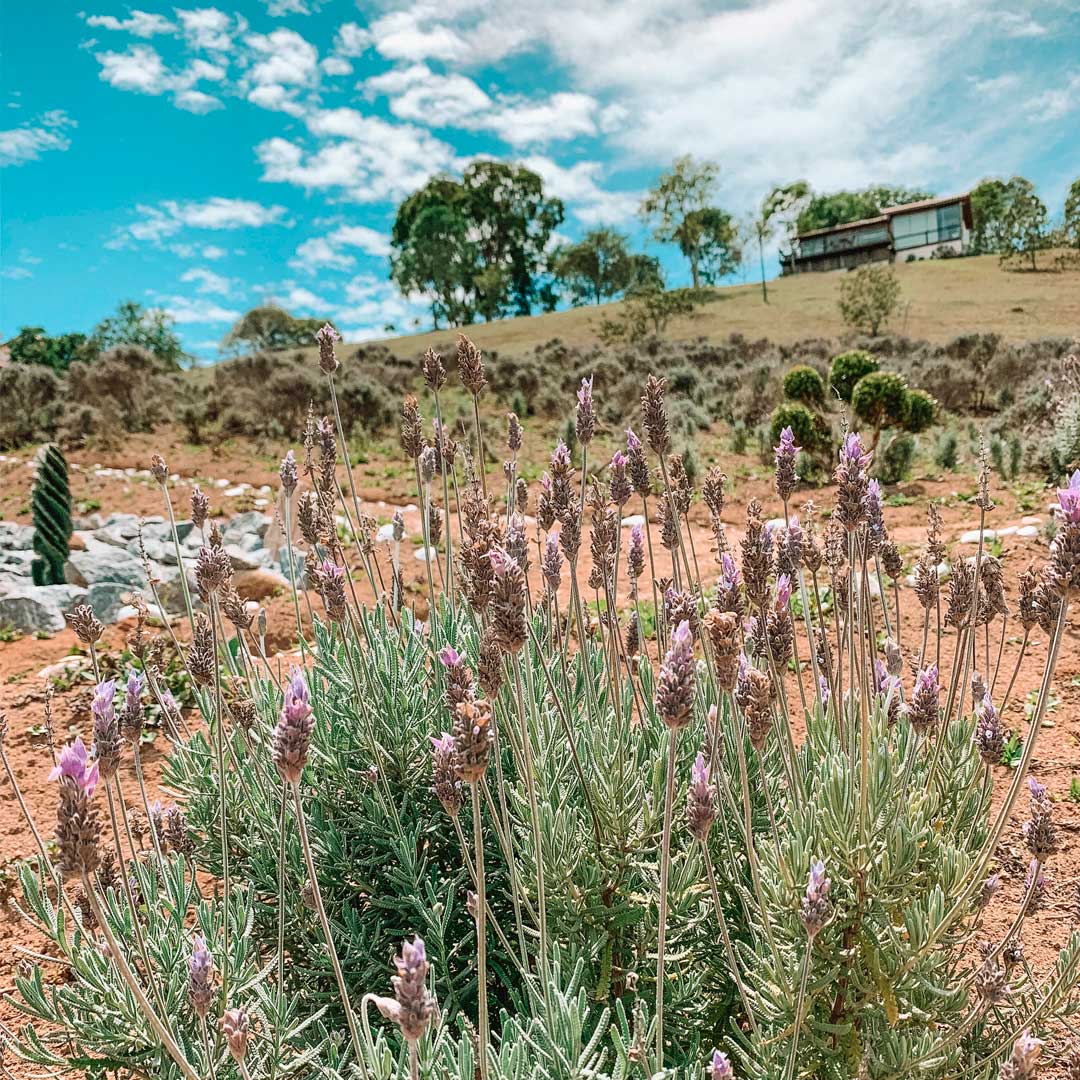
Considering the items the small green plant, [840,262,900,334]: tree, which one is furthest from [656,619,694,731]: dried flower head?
[840,262,900,334]: tree

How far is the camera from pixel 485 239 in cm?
6631

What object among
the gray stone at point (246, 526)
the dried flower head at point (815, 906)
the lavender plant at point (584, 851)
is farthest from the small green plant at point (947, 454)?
the dried flower head at point (815, 906)

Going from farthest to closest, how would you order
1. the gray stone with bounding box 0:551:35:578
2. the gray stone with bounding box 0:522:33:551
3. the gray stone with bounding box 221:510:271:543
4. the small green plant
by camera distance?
the small green plant, the gray stone with bounding box 0:522:33:551, the gray stone with bounding box 221:510:271:543, the gray stone with bounding box 0:551:35:578

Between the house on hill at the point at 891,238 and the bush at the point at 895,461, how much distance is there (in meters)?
55.7

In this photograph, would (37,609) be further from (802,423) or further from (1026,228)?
(1026,228)

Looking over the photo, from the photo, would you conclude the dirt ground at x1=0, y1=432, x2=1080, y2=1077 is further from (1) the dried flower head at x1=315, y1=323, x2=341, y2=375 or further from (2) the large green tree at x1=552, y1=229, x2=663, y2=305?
(2) the large green tree at x1=552, y1=229, x2=663, y2=305

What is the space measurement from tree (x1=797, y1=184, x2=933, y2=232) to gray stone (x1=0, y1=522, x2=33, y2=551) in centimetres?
7609

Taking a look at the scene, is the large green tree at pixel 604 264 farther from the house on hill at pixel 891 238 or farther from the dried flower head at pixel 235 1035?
the dried flower head at pixel 235 1035

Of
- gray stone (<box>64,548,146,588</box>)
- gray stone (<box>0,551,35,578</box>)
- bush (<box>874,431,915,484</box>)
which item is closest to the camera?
gray stone (<box>64,548,146,588</box>)

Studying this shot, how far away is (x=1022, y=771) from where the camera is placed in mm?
1462

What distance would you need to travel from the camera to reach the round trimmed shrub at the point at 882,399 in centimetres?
1146

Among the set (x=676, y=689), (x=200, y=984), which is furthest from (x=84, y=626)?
(x=676, y=689)

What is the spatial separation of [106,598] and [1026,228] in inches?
2254

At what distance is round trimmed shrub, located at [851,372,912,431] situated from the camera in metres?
11.5
